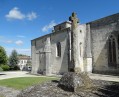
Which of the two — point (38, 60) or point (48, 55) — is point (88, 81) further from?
point (38, 60)

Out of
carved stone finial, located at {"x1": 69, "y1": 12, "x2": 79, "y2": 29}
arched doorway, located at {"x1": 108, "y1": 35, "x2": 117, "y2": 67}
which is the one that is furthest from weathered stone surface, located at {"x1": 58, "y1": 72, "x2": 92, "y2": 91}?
arched doorway, located at {"x1": 108, "y1": 35, "x2": 117, "y2": 67}

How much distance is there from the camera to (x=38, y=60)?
36125mm

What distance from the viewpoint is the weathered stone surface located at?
28.8 ft

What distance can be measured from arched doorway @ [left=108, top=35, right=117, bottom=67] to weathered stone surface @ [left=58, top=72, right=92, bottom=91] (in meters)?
14.8

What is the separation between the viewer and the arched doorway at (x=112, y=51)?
76.4 ft

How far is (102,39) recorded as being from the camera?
24.8 m

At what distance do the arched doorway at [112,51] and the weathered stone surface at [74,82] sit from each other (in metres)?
14.8

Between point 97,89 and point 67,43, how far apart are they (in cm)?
1909

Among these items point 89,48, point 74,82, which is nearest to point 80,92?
point 74,82

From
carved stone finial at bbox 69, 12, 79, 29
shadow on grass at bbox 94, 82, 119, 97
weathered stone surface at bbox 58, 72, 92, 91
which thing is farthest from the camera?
carved stone finial at bbox 69, 12, 79, 29

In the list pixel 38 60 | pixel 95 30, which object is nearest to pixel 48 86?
pixel 95 30

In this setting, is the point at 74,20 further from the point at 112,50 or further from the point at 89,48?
the point at 89,48

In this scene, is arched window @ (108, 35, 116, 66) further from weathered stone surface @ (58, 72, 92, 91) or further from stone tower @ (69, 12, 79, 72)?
weathered stone surface @ (58, 72, 92, 91)

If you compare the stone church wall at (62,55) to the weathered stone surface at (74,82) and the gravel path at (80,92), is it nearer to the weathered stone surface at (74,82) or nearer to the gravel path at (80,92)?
the weathered stone surface at (74,82)
